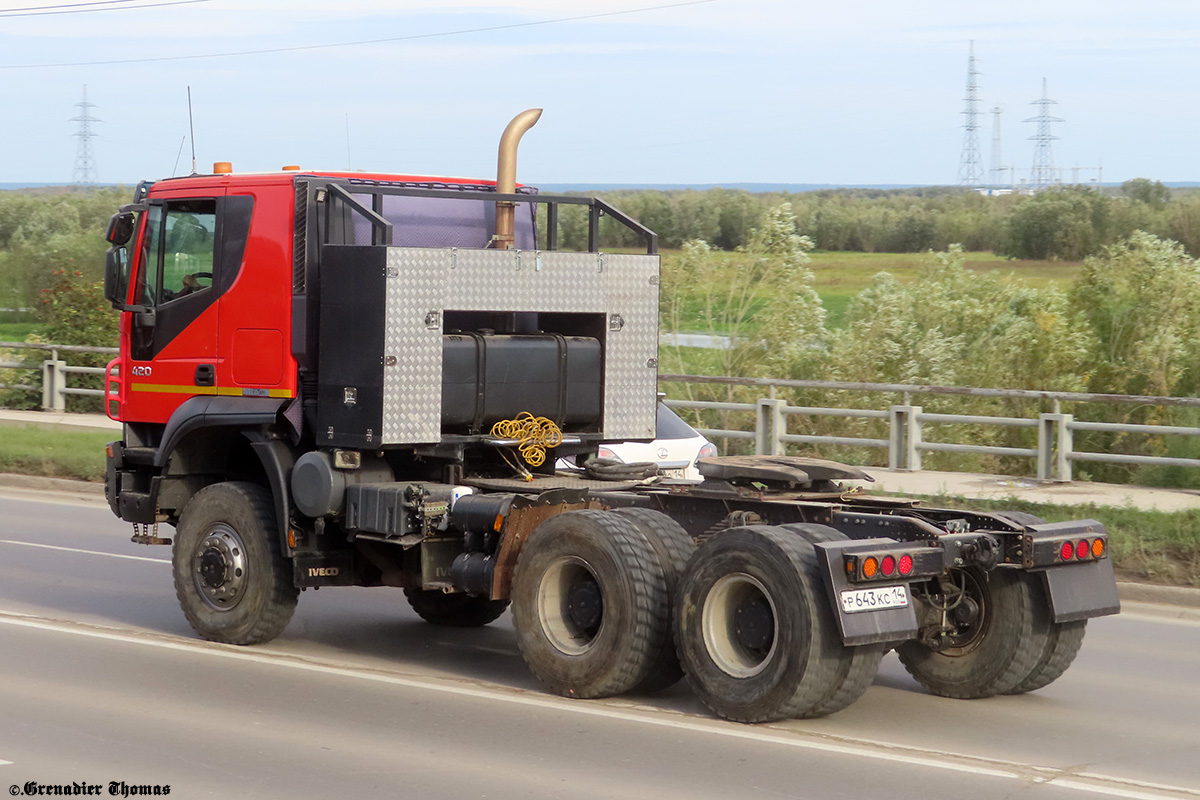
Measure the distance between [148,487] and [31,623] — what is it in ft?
3.95

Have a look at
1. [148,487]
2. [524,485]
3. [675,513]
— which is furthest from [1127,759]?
[148,487]

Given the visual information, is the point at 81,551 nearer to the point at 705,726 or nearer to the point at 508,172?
the point at 508,172

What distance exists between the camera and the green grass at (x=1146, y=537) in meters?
12.7

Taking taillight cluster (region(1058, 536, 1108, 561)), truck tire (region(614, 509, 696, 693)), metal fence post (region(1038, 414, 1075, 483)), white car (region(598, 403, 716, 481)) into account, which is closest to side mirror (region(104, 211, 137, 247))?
truck tire (region(614, 509, 696, 693))

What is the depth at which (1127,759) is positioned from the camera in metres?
7.38

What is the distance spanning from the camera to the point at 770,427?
65.1 ft

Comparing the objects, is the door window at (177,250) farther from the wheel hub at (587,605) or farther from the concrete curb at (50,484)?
the concrete curb at (50,484)

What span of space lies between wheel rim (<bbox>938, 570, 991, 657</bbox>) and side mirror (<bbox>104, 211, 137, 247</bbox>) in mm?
5746

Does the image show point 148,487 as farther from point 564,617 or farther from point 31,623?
point 564,617

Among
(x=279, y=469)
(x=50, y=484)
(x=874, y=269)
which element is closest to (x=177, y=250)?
(x=279, y=469)

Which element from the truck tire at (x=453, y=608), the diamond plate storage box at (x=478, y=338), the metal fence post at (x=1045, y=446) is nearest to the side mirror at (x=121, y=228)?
the diamond plate storage box at (x=478, y=338)

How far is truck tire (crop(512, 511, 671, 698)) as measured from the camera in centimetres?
814

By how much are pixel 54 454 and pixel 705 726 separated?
15.1 meters

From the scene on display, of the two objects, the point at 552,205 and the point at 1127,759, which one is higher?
the point at 552,205
